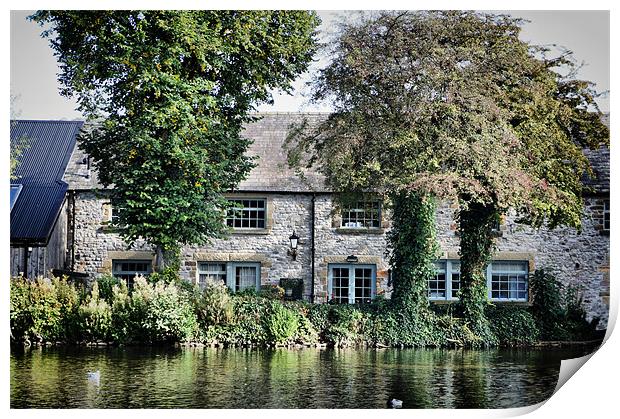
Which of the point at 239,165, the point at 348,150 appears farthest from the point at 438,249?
the point at 239,165

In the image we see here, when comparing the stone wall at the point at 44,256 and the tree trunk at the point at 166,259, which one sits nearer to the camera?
the stone wall at the point at 44,256

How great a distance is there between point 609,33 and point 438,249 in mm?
3862

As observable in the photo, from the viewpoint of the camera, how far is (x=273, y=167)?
1405 centimetres

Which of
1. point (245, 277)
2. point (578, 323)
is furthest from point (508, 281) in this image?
point (245, 277)

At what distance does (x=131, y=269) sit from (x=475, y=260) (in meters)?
4.92

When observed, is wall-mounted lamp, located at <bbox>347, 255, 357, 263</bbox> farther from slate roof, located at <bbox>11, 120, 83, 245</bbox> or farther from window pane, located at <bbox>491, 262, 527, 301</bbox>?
slate roof, located at <bbox>11, 120, 83, 245</bbox>

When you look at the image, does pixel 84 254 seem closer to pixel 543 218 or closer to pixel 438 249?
pixel 438 249

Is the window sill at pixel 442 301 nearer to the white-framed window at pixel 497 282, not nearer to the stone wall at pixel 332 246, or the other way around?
the white-framed window at pixel 497 282

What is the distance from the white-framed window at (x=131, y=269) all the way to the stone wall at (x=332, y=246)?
0.09 metres

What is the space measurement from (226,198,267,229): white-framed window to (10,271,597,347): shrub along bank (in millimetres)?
1107

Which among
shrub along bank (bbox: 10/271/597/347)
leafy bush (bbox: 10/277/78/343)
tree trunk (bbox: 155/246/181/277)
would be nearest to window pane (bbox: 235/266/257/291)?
shrub along bank (bbox: 10/271/597/347)

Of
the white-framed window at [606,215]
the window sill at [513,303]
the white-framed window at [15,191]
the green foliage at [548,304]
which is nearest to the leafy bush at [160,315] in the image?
the white-framed window at [15,191]

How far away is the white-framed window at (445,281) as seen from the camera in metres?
13.5
